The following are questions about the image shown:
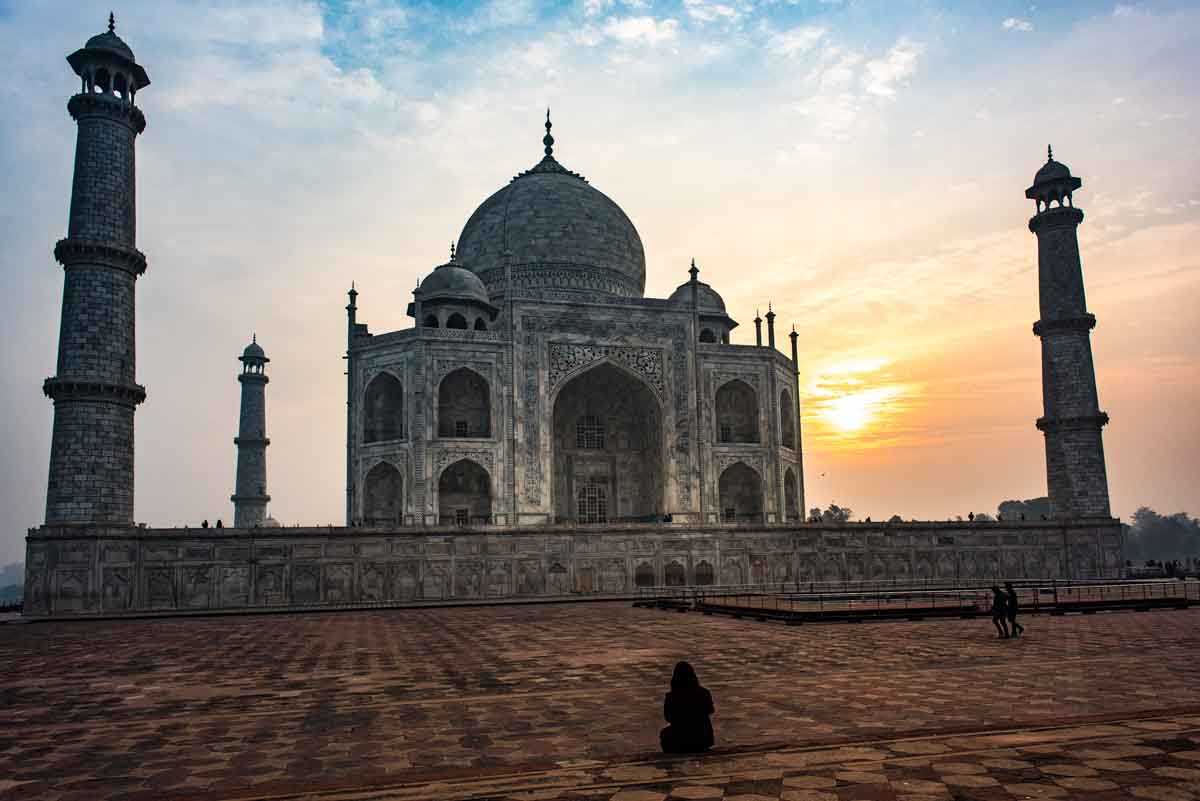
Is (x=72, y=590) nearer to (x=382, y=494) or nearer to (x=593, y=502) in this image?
(x=382, y=494)

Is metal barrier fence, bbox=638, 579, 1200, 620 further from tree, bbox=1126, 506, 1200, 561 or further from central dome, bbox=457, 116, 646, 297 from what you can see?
tree, bbox=1126, 506, 1200, 561

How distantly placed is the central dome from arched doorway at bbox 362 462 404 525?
8.97 metres

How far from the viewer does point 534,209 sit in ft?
128

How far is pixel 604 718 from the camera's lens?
7.20 meters

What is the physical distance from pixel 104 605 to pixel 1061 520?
28.1 metres

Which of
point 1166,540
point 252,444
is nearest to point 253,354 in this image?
point 252,444

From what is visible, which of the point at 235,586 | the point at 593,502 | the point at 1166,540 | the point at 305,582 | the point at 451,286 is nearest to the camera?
the point at 235,586

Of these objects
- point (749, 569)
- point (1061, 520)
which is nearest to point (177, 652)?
point (749, 569)

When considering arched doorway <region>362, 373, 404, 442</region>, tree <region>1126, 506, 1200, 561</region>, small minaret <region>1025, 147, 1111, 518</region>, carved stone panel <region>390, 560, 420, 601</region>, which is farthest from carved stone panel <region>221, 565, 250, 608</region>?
tree <region>1126, 506, 1200, 561</region>

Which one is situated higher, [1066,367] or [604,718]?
[1066,367]

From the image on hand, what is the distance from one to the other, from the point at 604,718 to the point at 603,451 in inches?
1134

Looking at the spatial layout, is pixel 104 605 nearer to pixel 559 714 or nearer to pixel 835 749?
pixel 559 714

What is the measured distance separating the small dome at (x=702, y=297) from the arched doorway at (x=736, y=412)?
356cm

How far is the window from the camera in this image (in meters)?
35.9
